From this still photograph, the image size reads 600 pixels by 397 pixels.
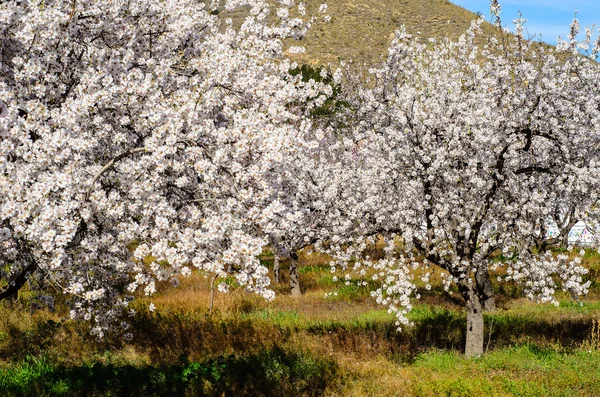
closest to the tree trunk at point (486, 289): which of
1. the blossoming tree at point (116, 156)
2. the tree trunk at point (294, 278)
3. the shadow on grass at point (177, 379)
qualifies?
the shadow on grass at point (177, 379)

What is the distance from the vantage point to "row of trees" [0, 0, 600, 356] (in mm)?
5938

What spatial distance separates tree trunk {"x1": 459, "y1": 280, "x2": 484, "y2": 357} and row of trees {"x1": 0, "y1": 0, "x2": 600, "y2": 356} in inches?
1.9

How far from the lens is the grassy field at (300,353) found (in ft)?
30.3

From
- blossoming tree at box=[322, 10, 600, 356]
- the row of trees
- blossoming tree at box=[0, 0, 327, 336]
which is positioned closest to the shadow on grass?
the row of trees

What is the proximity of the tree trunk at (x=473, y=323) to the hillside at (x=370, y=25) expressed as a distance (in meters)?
61.7

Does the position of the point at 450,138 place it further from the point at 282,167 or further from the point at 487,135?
the point at 282,167

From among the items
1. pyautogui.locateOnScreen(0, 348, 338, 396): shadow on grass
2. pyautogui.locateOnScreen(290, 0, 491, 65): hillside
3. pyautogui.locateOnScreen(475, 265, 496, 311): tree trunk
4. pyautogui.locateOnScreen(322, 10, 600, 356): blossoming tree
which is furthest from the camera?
pyautogui.locateOnScreen(290, 0, 491, 65): hillside

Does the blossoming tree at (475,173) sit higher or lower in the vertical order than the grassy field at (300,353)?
higher

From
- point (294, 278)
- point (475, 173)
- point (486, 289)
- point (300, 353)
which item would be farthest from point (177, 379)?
point (294, 278)

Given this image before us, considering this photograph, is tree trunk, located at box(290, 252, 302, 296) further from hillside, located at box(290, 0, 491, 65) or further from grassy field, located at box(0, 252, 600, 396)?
hillside, located at box(290, 0, 491, 65)

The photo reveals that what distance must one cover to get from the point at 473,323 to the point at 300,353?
3.86 m

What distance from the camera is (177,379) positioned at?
918 cm

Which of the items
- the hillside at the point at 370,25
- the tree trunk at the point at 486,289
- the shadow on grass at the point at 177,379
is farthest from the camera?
the hillside at the point at 370,25

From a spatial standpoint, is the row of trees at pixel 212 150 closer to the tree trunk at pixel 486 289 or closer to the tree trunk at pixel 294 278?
the tree trunk at pixel 486 289
